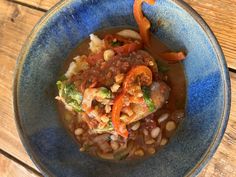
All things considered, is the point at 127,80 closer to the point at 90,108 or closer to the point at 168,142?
the point at 90,108

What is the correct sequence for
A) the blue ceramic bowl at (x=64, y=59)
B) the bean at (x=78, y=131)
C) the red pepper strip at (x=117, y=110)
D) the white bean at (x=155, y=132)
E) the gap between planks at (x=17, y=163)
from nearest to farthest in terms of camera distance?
the blue ceramic bowl at (x=64, y=59) → the red pepper strip at (x=117, y=110) → the white bean at (x=155, y=132) → the bean at (x=78, y=131) → the gap between planks at (x=17, y=163)

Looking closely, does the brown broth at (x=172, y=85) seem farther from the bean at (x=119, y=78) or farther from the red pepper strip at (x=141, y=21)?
the bean at (x=119, y=78)

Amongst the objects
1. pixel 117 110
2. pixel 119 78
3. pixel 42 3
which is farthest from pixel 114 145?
pixel 42 3

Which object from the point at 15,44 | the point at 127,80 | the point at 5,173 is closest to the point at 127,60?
the point at 127,80

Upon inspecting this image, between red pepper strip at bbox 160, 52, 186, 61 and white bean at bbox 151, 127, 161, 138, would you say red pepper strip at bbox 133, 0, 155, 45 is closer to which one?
red pepper strip at bbox 160, 52, 186, 61

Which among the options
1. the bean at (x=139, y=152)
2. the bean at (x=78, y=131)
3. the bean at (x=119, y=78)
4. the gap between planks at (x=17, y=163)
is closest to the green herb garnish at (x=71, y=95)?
the bean at (x=78, y=131)
